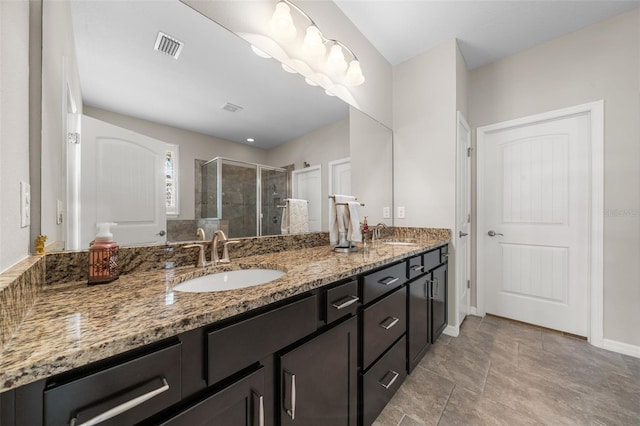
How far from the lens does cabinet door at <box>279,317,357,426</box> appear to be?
757mm

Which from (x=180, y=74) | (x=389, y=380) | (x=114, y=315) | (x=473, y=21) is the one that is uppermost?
(x=473, y=21)

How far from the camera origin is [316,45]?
160 centimetres

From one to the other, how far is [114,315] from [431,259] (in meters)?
1.79

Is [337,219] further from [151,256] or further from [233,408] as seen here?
[233,408]

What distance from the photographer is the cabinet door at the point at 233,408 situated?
0.54 m

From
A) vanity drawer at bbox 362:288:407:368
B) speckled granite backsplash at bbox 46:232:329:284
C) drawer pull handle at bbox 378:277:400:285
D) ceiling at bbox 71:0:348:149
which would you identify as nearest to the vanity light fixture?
ceiling at bbox 71:0:348:149

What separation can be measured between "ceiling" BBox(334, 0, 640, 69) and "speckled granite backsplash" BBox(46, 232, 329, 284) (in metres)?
1.82

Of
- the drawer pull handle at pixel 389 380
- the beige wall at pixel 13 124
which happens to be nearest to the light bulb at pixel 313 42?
the beige wall at pixel 13 124

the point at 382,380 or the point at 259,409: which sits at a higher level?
the point at 259,409

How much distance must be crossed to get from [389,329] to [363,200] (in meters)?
1.10

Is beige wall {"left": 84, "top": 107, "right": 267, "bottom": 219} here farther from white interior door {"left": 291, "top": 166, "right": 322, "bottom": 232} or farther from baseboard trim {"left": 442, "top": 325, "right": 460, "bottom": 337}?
baseboard trim {"left": 442, "top": 325, "right": 460, "bottom": 337}

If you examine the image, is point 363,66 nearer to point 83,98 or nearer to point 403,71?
point 403,71

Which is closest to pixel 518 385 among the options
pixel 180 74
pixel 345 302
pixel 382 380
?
pixel 382 380

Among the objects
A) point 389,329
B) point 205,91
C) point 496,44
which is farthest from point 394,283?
point 496,44
